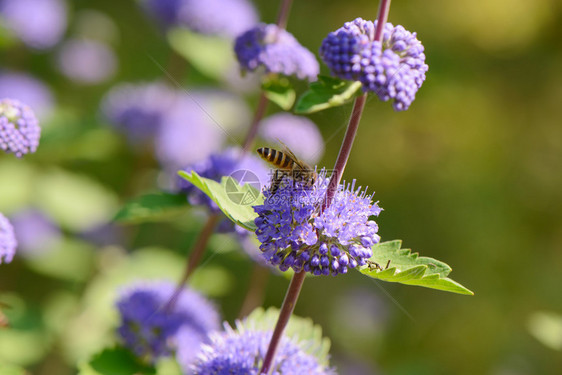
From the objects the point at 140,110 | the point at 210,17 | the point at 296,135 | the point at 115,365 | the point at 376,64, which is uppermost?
the point at 210,17

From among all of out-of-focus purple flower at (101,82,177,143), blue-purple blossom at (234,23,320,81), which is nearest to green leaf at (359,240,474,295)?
blue-purple blossom at (234,23,320,81)

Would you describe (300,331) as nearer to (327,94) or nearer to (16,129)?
(327,94)

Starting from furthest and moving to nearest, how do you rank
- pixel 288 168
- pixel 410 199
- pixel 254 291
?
pixel 410 199 → pixel 254 291 → pixel 288 168

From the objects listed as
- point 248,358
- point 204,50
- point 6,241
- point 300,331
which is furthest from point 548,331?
point 204,50

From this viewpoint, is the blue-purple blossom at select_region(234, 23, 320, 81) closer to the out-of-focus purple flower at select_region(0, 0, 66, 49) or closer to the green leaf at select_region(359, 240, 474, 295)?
the green leaf at select_region(359, 240, 474, 295)

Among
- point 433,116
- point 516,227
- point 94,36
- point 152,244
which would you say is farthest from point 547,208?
point 94,36

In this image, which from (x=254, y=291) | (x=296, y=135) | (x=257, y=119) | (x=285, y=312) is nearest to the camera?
(x=285, y=312)

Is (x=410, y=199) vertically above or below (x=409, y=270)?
above
